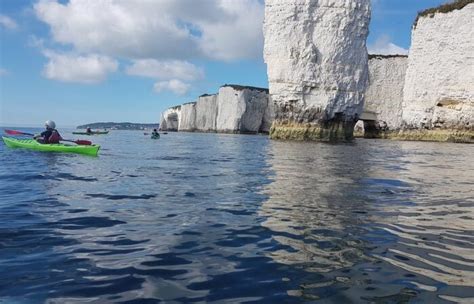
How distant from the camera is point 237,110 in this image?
75125 mm

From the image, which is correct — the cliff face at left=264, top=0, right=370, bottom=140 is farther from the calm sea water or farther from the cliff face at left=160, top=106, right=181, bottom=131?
the cliff face at left=160, top=106, right=181, bottom=131

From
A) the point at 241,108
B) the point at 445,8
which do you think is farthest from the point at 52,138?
the point at 241,108

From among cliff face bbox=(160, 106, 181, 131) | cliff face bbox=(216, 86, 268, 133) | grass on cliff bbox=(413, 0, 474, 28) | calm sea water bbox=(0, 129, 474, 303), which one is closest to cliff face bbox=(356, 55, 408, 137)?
grass on cliff bbox=(413, 0, 474, 28)

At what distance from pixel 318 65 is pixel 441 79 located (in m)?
11.7

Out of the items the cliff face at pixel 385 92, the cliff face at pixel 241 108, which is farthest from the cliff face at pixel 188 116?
the cliff face at pixel 385 92

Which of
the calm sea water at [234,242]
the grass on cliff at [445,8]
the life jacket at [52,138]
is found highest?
the grass on cliff at [445,8]

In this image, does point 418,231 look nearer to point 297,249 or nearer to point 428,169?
point 297,249

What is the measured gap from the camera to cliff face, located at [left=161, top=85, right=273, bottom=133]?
75000 mm

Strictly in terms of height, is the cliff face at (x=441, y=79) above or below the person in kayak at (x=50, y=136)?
above

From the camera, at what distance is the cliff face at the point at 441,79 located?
35281 millimetres

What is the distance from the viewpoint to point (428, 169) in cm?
1311

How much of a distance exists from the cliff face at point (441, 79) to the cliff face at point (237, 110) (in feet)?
122

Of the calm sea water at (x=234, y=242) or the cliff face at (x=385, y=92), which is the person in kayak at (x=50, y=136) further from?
the cliff face at (x=385, y=92)

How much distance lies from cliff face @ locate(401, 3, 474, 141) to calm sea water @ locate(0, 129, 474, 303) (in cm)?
2998
